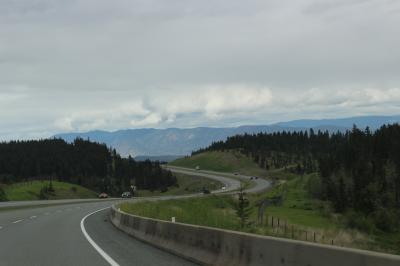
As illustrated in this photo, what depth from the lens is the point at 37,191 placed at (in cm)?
12331

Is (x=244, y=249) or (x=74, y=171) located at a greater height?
(x=244, y=249)

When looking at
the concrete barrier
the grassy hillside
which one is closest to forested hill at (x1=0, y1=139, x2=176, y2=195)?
the grassy hillside

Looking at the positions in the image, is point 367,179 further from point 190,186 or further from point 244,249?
point 244,249

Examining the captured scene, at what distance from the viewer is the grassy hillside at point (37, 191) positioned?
113900 millimetres

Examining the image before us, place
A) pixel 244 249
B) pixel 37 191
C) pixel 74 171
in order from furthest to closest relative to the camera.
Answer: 1. pixel 74 171
2. pixel 37 191
3. pixel 244 249

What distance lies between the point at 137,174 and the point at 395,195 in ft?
331

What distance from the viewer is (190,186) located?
180 meters

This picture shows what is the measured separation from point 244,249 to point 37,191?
118179 mm

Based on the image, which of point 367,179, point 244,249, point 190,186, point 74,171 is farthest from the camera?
point 74,171

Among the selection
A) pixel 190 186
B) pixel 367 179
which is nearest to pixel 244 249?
pixel 367 179

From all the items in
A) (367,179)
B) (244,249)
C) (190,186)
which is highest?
(244,249)

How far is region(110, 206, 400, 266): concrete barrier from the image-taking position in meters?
6.79

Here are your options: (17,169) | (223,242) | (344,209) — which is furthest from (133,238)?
(17,169)

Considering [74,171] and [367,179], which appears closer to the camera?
[367,179]
